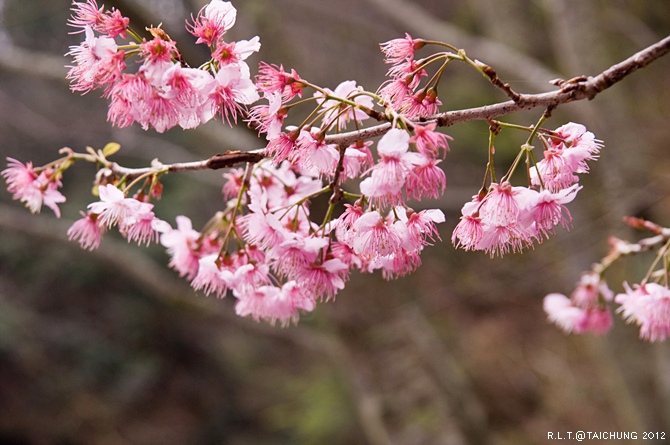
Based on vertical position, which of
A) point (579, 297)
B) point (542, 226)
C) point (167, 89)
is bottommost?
point (542, 226)

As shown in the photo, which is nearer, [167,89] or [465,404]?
[167,89]

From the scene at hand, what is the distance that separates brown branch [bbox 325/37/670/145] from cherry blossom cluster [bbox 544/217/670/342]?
0.41 m

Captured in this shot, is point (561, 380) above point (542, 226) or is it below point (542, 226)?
above

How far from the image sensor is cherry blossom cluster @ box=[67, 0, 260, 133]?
73cm

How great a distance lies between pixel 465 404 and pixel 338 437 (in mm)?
1994

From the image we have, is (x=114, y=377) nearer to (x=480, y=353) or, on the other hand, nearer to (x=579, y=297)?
(x=480, y=353)

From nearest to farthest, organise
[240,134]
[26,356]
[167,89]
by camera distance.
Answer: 1. [167,89]
2. [240,134]
3. [26,356]

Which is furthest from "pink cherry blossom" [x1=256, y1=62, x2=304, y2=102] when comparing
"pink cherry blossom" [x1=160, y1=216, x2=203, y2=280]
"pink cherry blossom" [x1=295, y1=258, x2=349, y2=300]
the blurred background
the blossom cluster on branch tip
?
the blurred background

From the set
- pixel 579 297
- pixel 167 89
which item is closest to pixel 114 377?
pixel 579 297

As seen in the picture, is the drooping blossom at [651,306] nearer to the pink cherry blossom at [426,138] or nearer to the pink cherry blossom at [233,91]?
the pink cherry blossom at [426,138]

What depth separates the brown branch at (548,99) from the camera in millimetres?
715

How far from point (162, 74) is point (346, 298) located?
8.75 feet

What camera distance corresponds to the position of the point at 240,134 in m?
3.16

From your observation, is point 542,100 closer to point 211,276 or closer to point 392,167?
point 392,167
